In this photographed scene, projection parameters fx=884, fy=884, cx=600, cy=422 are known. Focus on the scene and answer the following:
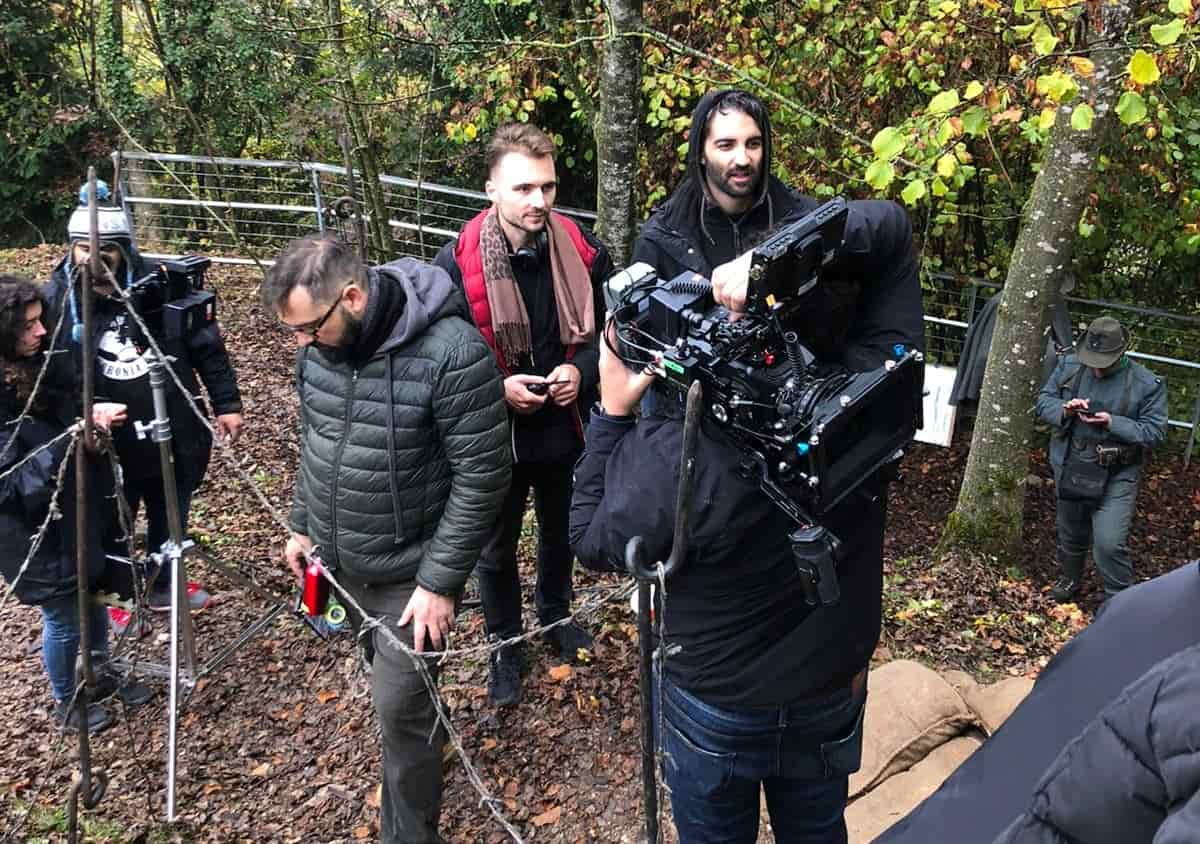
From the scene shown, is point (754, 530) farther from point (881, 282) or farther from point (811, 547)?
point (881, 282)

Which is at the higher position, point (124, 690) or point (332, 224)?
point (332, 224)

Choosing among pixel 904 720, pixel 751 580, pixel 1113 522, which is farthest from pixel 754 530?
pixel 1113 522

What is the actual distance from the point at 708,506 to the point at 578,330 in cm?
178

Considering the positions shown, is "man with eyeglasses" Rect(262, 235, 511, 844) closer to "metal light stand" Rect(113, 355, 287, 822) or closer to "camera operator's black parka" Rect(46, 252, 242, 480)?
"metal light stand" Rect(113, 355, 287, 822)

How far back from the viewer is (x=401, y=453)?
8.99ft

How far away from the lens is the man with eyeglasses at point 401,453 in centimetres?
268

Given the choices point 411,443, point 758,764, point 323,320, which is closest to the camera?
point 758,764

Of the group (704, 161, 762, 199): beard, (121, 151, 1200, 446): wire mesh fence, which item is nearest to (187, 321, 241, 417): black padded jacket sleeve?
(704, 161, 762, 199): beard

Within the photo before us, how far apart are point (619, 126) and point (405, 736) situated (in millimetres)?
2955

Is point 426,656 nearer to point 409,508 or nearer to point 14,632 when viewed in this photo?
point 409,508

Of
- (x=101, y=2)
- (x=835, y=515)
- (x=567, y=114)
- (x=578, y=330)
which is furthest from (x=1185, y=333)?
(x=101, y=2)

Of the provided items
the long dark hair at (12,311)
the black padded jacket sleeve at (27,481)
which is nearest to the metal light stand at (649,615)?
the black padded jacket sleeve at (27,481)

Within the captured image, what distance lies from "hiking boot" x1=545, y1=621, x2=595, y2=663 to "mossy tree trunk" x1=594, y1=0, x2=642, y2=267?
72.8 inches

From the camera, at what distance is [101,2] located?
12.8 metres
